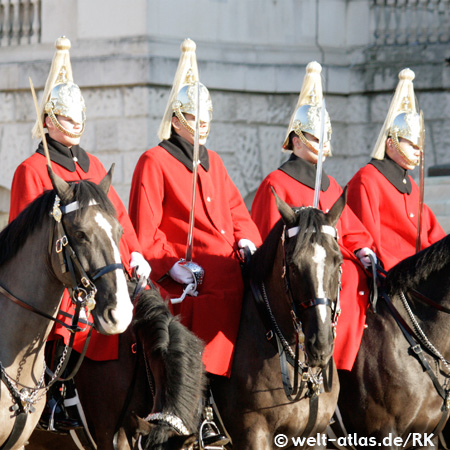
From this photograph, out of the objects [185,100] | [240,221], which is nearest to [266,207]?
[240,221]

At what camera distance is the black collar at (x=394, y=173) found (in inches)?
323

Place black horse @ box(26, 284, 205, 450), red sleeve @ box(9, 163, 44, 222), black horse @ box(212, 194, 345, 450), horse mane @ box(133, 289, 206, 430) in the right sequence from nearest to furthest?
black horse @ box(26, 284, 205, 450) < horse mane @ box(133, 289, 206, 430) < black horse @ box(212, 194, 345, 450) < red sleeve @ box(9, 163, 44, 222)

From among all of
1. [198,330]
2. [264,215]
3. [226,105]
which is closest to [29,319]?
[198,330]

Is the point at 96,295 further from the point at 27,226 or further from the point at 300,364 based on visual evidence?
the point at 300,364

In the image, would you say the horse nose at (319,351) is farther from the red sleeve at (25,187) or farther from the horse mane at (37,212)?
the red sleeve at (25,187)

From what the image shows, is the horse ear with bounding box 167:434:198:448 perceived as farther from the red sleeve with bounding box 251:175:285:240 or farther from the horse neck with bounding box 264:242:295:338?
the red sleeve with bounding box 251:175:285:240

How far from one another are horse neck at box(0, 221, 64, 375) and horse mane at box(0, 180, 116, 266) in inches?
1.5

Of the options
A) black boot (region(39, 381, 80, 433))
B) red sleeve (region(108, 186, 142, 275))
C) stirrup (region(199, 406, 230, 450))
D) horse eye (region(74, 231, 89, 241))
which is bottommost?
stirrup (region(199, 406, 230, 450))

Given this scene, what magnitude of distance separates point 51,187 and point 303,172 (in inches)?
70.6

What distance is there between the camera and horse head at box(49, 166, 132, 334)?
539cm

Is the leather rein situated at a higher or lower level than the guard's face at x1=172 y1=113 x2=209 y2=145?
lower

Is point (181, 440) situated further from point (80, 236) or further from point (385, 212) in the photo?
point (385, 212)

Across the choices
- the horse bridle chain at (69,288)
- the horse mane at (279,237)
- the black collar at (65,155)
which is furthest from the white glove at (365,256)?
the horse bridle chain at (69,288)

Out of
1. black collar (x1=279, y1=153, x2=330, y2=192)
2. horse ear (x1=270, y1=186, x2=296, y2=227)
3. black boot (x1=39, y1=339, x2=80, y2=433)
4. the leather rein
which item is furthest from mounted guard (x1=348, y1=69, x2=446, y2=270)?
the leather rein
